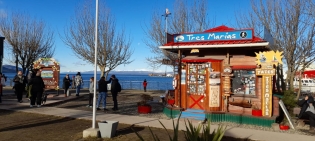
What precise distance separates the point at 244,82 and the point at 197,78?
6.22ft

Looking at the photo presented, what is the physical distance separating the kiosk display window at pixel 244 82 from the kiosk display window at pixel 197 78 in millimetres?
1214

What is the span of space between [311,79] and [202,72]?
34795 mm

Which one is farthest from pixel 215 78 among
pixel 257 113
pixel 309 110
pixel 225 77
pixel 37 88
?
pixel 37 88

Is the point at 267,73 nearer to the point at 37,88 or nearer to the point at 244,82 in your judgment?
the point at 244,82

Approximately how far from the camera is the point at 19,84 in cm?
1469

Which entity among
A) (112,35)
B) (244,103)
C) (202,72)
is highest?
(112,35)

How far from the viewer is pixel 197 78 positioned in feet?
37.5

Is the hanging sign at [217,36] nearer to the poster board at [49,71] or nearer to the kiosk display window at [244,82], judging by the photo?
the kiosk display window at [244,82]

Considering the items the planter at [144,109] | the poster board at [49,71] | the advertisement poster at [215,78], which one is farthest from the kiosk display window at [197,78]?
the poster board at [49,71]

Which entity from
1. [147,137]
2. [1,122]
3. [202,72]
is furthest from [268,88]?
[1,122]

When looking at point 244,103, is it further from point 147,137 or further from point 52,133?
point 52,133

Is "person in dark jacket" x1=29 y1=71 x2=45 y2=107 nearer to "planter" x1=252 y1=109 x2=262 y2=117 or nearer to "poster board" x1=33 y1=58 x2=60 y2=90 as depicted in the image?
"poster board" x1=33 y1=58 x2=60 y2=90

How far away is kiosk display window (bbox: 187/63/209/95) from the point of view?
11.3 metres

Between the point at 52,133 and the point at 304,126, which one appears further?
the point at 304,126
